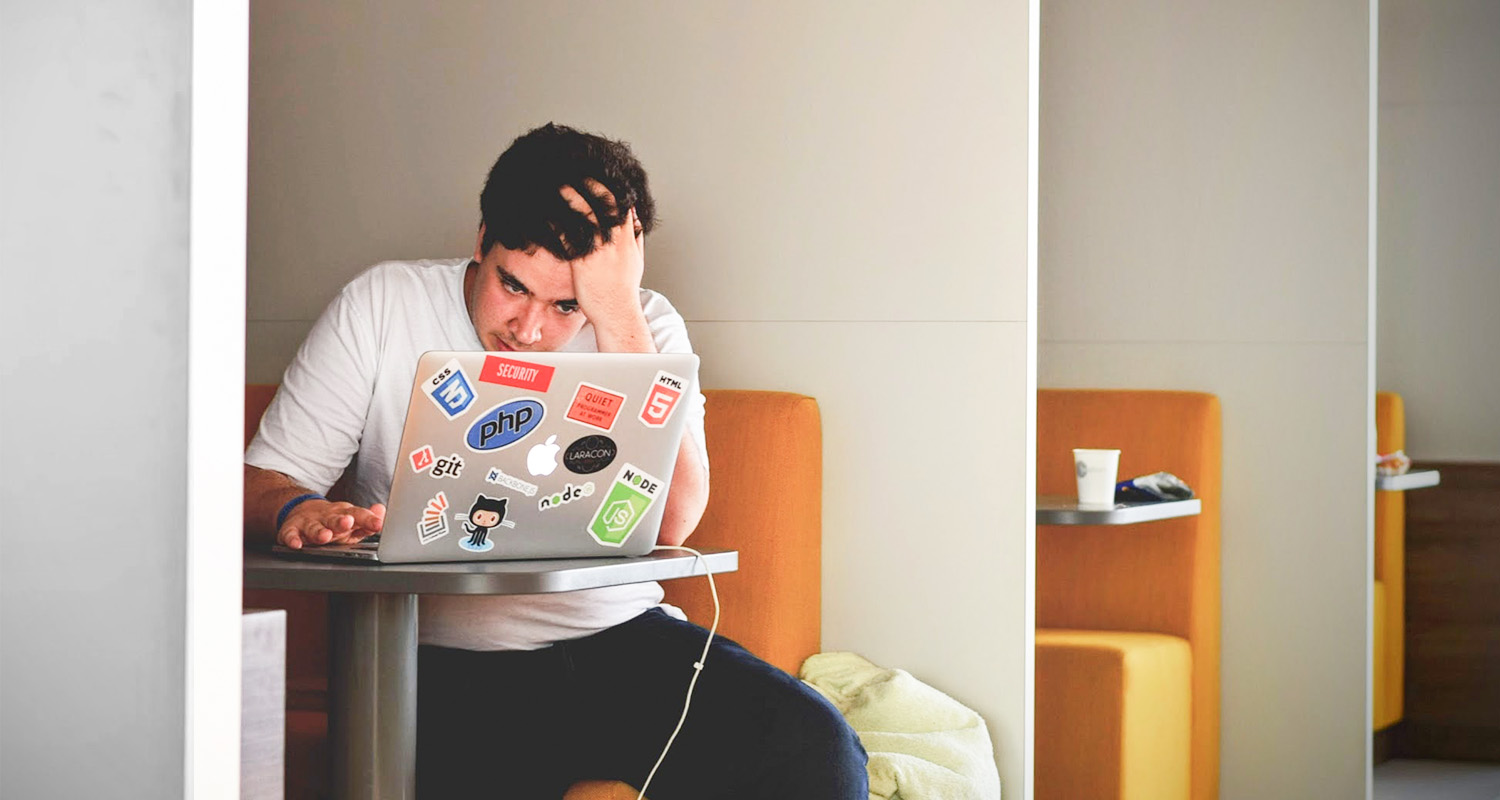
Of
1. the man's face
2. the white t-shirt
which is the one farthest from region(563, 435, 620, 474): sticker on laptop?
the man's face

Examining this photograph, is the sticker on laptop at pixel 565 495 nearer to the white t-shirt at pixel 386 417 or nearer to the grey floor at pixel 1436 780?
the white t-shirt at pixel 386 417

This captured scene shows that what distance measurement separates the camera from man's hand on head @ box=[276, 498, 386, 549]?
164 cm

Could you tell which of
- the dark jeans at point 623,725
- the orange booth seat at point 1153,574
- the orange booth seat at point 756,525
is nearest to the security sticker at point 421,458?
the dark jeans at point 623,725

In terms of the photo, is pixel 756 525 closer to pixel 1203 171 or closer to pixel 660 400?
pixel 660 400

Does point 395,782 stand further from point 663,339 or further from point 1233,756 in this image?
point 1233,756

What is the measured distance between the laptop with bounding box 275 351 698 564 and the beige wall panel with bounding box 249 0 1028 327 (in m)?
1.03

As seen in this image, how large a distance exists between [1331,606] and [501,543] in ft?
7.74

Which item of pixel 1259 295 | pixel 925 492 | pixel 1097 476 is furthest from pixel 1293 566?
pixel 925 492

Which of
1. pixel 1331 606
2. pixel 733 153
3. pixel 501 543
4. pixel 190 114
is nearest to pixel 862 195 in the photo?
pixel 733 153

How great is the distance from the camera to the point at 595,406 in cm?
164

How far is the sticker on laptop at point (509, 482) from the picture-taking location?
1.60 m

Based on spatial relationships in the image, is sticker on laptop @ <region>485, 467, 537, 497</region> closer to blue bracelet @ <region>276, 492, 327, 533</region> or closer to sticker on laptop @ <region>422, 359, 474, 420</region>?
sticker on laptop @ <region>422, 359, 474, 420</region>

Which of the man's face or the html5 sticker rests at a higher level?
the man's face

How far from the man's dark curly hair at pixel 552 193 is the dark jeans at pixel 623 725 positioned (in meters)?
0.60
